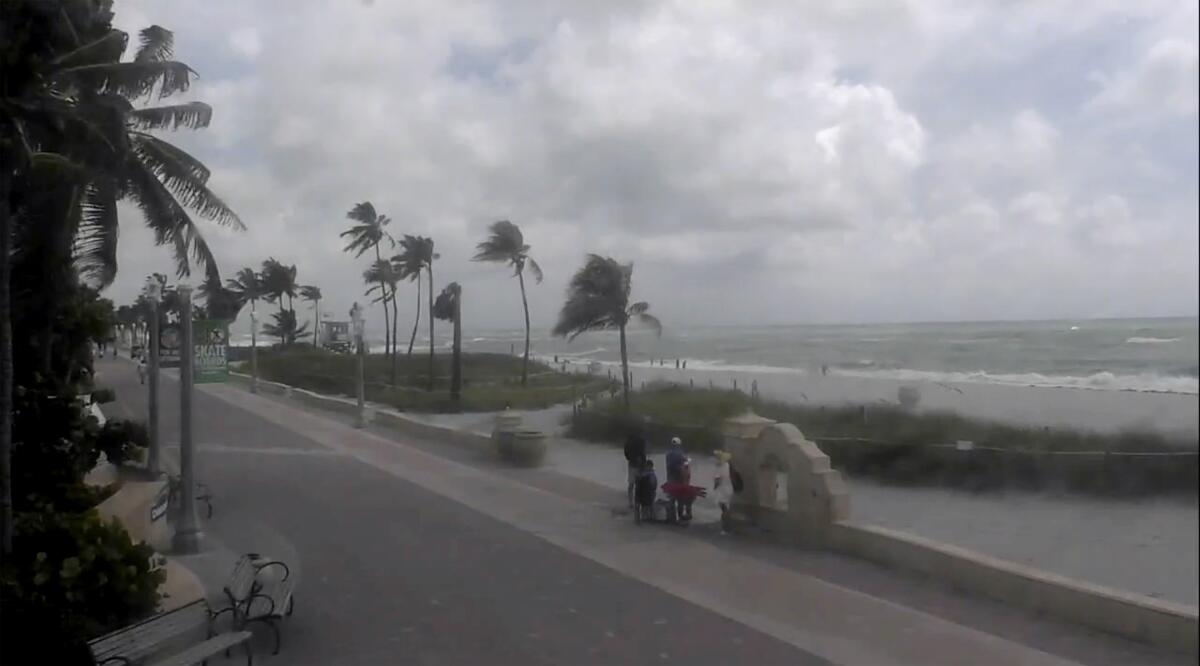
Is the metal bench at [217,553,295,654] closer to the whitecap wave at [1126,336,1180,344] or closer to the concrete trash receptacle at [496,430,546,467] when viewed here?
the whitecap wave at [1126,336,1180,344]

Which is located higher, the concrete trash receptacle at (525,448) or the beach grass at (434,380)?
the beach grass at (434,380)

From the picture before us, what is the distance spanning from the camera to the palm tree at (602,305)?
16938 mm

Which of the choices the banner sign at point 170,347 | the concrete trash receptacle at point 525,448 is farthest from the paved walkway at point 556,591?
the concrete trash receptacle at point 525,448

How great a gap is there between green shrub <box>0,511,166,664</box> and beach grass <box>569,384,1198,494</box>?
5.67 m

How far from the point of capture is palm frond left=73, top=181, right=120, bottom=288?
409 inches

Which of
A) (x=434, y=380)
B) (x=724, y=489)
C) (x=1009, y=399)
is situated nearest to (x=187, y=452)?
(x=724, y=489)

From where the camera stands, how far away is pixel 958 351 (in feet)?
34.1

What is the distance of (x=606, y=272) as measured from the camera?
16.9 meters

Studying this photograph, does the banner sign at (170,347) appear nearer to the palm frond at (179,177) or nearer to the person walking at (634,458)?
the palm frond at (179,177)

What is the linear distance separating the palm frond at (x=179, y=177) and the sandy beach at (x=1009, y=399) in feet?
23.1

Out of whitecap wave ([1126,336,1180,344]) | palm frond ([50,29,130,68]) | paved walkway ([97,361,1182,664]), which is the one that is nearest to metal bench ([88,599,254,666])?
paved walkway ([97,361,1182,664])

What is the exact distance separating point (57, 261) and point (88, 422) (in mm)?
2322

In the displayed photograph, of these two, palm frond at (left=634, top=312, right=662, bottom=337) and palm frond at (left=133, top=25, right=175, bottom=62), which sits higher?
palm frond at (left=133, top=25, right=175, bottom=62)

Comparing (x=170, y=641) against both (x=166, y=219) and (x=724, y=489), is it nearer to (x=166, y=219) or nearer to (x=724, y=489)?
(x=166, y=219)
